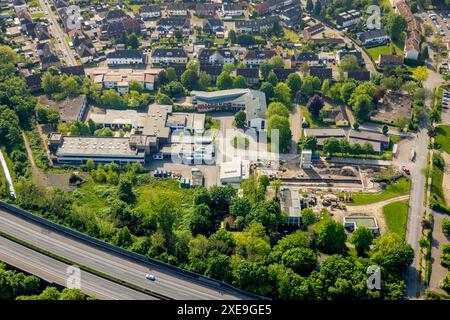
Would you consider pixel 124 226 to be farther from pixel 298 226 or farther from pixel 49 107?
pixel 49 107

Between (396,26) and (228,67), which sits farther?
(396,26)

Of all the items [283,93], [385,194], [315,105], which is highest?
[283,93]

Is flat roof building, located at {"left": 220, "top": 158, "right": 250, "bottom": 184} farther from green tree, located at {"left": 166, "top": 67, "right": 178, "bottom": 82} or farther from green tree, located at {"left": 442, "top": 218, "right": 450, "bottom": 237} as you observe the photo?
green tree, located at {"left": 442, "top": 218, "right": 450, "bottom": 237}

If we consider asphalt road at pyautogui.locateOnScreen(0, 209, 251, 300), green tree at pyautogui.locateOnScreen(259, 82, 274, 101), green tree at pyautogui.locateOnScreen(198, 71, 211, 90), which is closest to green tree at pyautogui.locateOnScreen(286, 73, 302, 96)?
green tree at pyautogui.locateOnScreen(259, 82, 274, 101)

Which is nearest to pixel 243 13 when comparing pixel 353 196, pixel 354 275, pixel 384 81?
pixel 384 81

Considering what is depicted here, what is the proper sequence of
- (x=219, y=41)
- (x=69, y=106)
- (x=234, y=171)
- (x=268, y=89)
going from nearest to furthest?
(x=234, y=171), (x=69, y=106), (x=268, y=89), (x=219, y=41)

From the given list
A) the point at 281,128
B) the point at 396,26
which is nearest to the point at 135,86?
the point at 281,128

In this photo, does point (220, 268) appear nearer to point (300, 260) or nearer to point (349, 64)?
point (300, 260)
